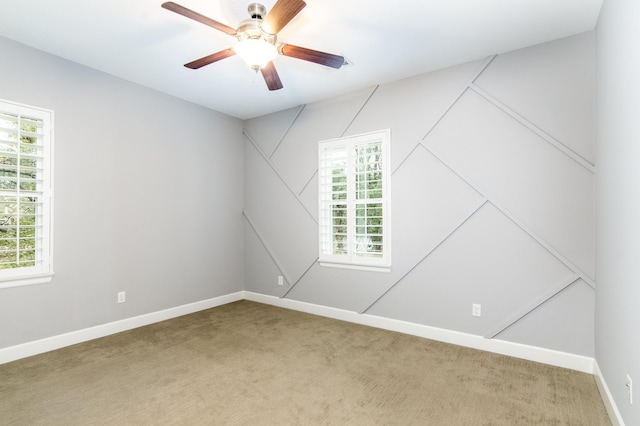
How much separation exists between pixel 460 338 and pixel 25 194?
4.37 metres

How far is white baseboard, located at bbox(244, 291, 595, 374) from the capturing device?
8.82 ft

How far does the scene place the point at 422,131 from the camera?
349 cm

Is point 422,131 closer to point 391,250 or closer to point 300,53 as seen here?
point 391,250

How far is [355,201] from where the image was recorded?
156 inches

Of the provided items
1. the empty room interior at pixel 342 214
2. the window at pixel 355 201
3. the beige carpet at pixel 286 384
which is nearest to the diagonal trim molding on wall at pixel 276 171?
the empty room interior at pixel 342 214

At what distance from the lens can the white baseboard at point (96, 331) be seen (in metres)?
2.85

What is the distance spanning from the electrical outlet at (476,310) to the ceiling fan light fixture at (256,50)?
9.53 ft

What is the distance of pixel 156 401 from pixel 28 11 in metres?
3.09

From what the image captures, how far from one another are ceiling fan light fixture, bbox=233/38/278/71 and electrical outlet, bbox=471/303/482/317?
2.91 m

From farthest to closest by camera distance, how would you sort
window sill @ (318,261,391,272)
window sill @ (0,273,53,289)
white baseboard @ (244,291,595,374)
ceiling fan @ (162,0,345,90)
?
window sill @ (318,261,391,272), window sill @ (0,273,53,289), white baseboard @ (244,291,595,374), ceiling fan @ (162,0,345,90)

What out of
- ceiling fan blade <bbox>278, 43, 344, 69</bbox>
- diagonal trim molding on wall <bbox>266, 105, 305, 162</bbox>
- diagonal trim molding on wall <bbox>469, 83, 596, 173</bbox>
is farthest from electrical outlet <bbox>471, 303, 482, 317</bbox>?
diagonal trim molding on wall <bbox>266, 105, 305, 162</bbox>

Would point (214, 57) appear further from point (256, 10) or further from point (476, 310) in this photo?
point (476, 310)

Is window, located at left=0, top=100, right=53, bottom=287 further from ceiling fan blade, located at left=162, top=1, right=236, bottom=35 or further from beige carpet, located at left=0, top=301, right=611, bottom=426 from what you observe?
ceiling fan blade, located at left=162, top=1, right=236, bottom=35

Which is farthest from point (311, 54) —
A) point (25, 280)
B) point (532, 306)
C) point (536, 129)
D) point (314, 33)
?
point (25, 280)
